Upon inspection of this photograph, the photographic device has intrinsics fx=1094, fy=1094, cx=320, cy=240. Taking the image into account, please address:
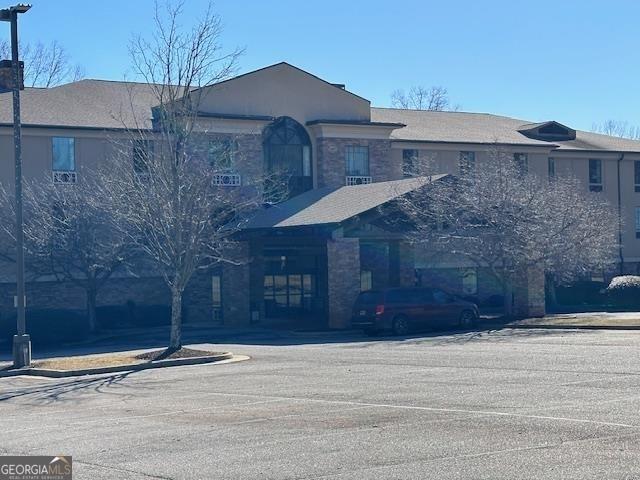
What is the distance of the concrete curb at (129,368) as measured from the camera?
24969 millimetres

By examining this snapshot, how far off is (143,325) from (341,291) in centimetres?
903

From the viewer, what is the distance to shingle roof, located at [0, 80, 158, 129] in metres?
42.5

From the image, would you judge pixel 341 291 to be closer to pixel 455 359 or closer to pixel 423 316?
pixel 423 316

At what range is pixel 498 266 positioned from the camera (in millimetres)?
39188

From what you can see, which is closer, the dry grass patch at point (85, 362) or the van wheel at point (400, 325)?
the dry grass patch at point (85, 362)

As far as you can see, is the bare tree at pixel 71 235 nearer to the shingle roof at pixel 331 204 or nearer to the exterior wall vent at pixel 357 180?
the shingle roof at pixel 331 204

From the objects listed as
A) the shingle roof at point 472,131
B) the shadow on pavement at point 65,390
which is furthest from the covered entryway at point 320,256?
the shadow on pavement at point 65,390

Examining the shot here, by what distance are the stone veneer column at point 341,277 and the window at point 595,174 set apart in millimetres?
22286

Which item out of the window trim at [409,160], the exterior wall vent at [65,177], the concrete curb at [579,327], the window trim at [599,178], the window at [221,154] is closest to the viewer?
the concrete curb at [579,327]

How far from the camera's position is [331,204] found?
40.6 metres

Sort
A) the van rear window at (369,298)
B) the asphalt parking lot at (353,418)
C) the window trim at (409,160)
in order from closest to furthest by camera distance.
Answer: the asphalt parking lot at (353,418), the van rear window at (369,298), the window trim at (409,160)

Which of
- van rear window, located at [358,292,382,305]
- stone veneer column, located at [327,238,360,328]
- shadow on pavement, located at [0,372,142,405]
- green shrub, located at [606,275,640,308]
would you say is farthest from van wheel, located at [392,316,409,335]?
green shrub, located at [606,275,640,308]

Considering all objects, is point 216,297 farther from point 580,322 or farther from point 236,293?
point 580,322

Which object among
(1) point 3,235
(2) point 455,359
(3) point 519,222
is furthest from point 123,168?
(2) point 455,359
